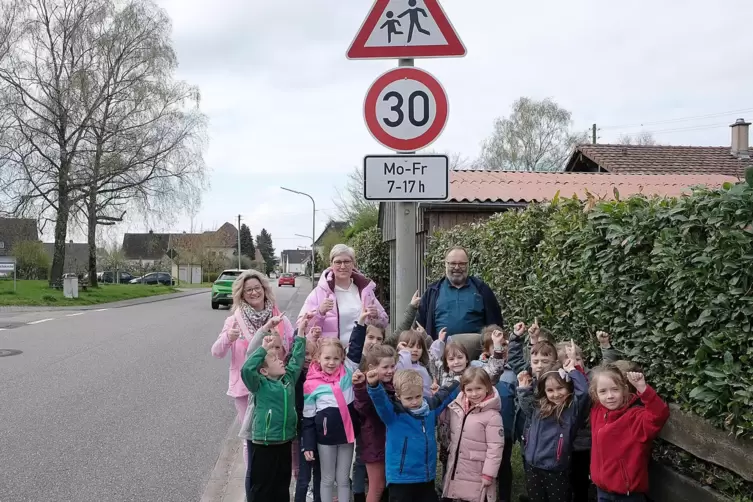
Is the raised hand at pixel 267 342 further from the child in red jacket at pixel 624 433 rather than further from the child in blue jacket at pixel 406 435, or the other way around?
the child in red jacket at pixel 624 433

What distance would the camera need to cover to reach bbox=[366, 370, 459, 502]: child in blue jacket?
13.8 ft

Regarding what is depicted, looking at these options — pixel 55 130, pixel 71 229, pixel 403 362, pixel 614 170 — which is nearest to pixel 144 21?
pixel 55 130

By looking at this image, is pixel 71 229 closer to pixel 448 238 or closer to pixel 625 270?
pixel 448 238

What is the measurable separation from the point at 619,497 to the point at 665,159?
2262 centimetres

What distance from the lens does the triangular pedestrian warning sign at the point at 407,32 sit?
13.7 feet

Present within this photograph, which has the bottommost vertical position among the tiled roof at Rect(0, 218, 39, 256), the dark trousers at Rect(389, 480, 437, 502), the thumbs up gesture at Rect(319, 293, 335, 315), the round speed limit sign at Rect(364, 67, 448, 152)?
the dark trousers at Rect(389, 480, 437, 502)

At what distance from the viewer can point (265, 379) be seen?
14.6ft

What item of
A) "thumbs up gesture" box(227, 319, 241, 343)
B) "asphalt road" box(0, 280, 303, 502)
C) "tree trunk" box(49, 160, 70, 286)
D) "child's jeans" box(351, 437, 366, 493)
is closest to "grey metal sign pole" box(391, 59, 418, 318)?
"thumbs up gesture" box(227, 319, 241, 343)

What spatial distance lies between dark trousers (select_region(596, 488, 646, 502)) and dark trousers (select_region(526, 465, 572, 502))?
0.94ft

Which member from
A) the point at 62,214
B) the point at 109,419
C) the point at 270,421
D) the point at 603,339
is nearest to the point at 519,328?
the point at 603,339

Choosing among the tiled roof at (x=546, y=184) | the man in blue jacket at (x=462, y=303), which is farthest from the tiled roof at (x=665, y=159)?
the man in blue jacket at (x=462, y=303)

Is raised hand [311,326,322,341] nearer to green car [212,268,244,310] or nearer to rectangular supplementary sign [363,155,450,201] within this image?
rectangular supplementary sign [363,155,450,201]

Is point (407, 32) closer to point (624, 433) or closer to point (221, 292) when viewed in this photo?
point (624, 433)

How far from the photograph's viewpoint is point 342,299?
5105 mm
